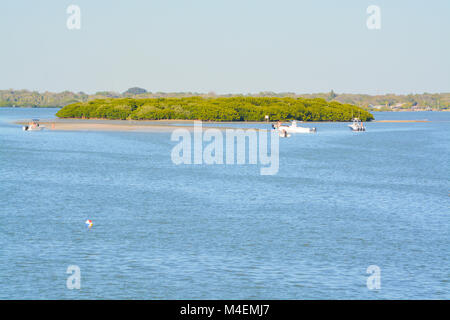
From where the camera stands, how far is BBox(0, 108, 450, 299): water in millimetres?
31375

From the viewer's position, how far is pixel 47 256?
3634 cm

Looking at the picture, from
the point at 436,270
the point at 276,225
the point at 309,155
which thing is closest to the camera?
the point at 436,270

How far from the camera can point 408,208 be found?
54.5 m

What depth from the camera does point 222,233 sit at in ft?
141

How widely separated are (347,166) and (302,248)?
56.6 meters

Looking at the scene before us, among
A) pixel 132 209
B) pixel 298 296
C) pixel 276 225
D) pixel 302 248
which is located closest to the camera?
pixel 298 296

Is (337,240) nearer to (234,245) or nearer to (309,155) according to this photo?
(234,245)

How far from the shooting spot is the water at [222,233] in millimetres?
31375

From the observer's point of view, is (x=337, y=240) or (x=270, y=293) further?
(x=337, y=240)
